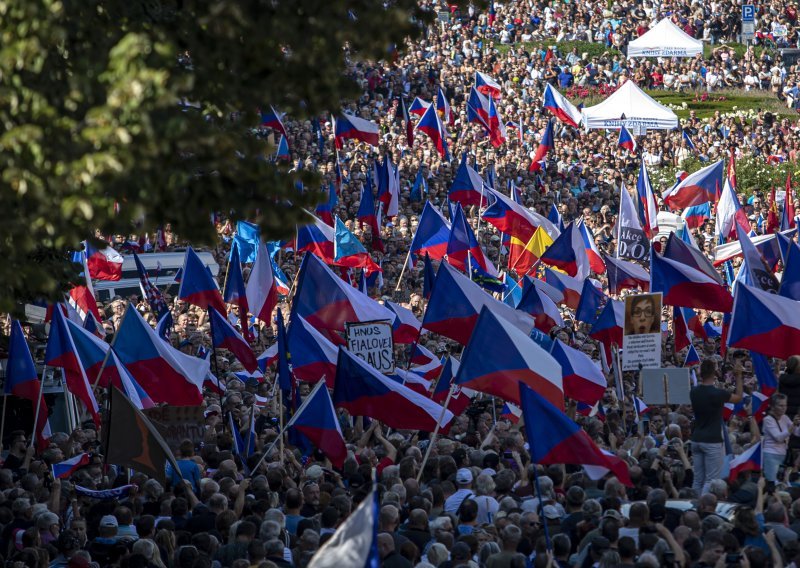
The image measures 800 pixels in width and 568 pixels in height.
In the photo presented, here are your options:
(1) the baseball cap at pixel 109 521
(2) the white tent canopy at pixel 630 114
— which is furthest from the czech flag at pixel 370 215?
(1) the baseball cap at pixel 109 521

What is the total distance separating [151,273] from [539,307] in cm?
1093

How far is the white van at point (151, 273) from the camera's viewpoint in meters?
27.8

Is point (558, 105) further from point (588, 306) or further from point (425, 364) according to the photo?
point (425, 364)

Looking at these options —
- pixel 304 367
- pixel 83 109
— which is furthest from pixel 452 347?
pixel 83 109

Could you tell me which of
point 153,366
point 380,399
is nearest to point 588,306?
point 153,366

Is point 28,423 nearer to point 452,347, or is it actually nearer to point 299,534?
point 452,347

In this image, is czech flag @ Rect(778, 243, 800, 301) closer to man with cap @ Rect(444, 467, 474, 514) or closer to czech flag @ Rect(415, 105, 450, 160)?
man with cap @ Rect(444, 467, 474, 514)

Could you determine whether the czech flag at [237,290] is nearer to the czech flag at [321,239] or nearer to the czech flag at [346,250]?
the czech flag at [346,250]

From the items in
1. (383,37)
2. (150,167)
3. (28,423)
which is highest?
(383,37)

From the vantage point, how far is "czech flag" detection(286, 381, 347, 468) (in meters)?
13.3

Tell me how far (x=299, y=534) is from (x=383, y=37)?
155 inches

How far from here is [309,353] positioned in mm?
15727

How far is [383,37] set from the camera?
8.28m

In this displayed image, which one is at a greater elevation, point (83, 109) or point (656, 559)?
point (83, 109)
